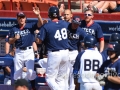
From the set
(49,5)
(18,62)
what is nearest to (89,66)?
(18,62)

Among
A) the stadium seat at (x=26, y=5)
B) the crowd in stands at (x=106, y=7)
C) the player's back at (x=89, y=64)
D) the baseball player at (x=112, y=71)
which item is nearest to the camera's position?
the baseball player at (x=112, y=71)

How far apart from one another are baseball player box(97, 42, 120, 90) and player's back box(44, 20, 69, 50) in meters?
2.13

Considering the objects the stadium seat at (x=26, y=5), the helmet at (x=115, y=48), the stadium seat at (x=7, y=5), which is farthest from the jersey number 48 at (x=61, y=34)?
the stadium seat at (x=26, y=5)

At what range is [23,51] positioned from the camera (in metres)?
9.44

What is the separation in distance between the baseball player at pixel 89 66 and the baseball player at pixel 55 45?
2.96ft

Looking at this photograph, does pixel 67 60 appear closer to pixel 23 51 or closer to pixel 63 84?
pixel 63 84

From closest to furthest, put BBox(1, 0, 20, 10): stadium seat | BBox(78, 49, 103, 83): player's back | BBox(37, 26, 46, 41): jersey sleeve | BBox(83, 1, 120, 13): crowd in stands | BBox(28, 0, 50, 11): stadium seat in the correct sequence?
BBox(78, 49, 103, 83): player's back, BBox(37, 26, 46, 41): jersey sleeve, BBox(83, 1, 120, 13): crowd in stands, BBox(1, 0, 20, 10): stadium seat, BBox(28, 0, 50, 11): stadium seat

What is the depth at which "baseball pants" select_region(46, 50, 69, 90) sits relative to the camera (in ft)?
28.5

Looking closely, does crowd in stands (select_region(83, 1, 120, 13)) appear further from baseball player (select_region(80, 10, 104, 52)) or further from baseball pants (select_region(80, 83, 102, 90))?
baseball pants (select_region(80, 83, 102, 90))

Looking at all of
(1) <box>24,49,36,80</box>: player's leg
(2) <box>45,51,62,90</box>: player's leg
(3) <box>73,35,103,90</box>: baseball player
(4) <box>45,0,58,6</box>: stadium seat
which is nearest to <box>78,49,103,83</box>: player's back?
(3) <box>73,35,103,90</box>: baseball player

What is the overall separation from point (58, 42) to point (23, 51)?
3.21 feet

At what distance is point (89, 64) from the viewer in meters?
7.74

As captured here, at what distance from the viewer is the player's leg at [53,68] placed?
8.68 m

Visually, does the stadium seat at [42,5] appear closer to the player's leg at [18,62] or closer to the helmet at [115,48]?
the player's leg at [18,62]
